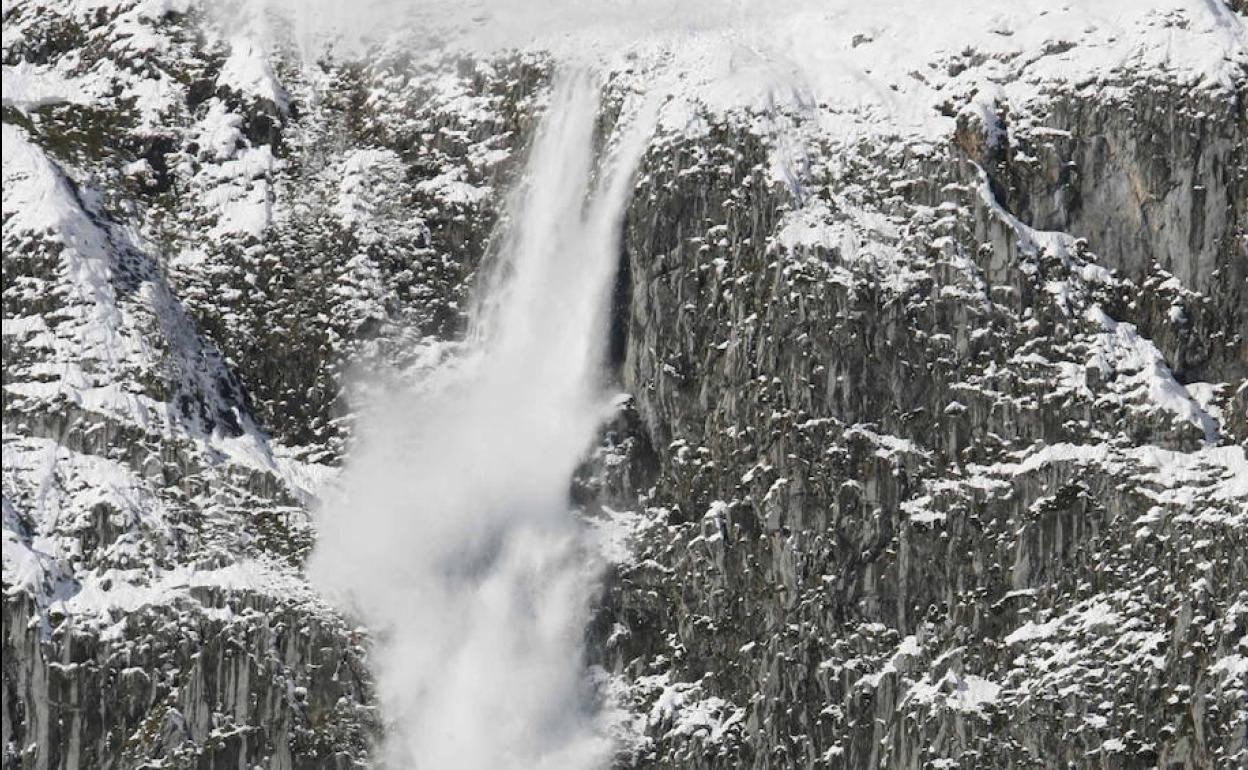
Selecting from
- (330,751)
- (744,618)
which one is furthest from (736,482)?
(330,751)

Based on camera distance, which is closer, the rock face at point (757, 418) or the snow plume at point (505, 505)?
the rock face at point (757, 418)

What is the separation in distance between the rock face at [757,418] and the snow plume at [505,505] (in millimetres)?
1254

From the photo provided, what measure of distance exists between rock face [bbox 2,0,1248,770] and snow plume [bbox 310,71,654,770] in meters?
1.25

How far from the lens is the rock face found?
325ft

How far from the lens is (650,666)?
340ft

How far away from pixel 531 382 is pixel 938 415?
17121 millimetres

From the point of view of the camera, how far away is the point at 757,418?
104812 mm

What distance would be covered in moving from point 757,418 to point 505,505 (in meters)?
10.8

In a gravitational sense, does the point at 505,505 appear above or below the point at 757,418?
below

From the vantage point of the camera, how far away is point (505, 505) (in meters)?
107

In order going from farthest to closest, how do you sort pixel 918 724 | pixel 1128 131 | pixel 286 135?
pixel 286 135
pixel 1128 131
pixel 918 724

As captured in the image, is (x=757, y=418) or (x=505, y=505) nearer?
(x=757, y=418)

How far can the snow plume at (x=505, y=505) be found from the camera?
10325cm

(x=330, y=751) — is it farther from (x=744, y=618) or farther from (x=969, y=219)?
(x=969, y=219)
